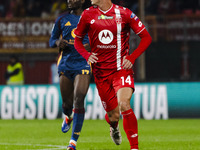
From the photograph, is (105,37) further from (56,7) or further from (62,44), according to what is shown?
(56,7)

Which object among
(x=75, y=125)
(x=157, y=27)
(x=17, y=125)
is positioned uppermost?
(x=157, y=27)

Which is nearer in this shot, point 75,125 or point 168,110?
point 75,125

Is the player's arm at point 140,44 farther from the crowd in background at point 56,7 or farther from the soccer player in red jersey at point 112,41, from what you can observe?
the crowd in background at point 56,7

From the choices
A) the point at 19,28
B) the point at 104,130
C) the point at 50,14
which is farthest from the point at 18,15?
the point at 104,130

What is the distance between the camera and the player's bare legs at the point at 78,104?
28.2 feet

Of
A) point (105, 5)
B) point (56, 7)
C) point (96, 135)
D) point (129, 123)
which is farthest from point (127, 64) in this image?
point (56, 7)

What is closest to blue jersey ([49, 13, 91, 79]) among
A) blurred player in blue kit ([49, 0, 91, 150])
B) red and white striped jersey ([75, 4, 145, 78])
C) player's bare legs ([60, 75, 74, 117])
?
blurred player in blue kit ([49, 0, 91, 150])

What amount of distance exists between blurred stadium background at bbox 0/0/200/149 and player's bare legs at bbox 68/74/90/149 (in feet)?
24.2

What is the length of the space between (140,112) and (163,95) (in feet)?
2.75

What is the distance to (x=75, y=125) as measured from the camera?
872cm

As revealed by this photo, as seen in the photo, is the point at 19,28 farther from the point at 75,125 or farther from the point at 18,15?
the point at 75,125

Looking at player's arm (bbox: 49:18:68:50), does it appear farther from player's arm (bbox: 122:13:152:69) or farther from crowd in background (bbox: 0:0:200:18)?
crowd in background (bbox: 0:0:200:18)

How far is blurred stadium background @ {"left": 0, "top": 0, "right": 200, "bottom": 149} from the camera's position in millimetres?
16547

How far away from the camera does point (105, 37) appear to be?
796cm
